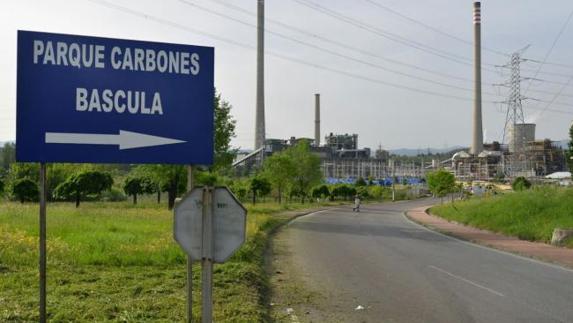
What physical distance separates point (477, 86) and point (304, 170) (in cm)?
4504

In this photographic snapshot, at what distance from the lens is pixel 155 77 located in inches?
241

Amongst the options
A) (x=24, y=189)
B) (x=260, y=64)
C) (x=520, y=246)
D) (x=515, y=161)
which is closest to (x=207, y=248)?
(x=520, y=246)

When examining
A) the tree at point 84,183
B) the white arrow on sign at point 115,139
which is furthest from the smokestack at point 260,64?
the white arrow on sign at point 115,139

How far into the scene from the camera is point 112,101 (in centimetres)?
601

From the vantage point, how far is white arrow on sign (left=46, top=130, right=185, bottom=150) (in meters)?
5.97

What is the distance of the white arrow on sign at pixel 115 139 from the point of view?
5973mm

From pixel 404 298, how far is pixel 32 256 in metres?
7.19

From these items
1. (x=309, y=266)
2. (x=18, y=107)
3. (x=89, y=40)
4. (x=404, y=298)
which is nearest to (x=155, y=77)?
(x=89, y=40)

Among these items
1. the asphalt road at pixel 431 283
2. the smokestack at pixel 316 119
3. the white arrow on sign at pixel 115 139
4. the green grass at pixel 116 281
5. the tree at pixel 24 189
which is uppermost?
the smokestack at pixel 316 119

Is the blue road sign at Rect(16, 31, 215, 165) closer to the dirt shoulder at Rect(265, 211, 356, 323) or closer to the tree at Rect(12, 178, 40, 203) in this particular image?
the dirt shoulder at Rect(265, 211, 356, 323)

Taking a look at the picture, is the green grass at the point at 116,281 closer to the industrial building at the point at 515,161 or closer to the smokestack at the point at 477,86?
the smokestack at the point at 477,86

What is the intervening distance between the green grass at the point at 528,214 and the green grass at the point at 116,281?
47.0 ft

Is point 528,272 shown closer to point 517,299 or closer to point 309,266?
point 517,299

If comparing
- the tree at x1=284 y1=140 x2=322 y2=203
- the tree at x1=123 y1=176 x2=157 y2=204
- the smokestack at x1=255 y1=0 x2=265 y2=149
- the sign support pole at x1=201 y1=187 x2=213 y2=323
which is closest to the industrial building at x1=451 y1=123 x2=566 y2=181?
the tree at x1=284 y1=140 x2=322 y2=203
